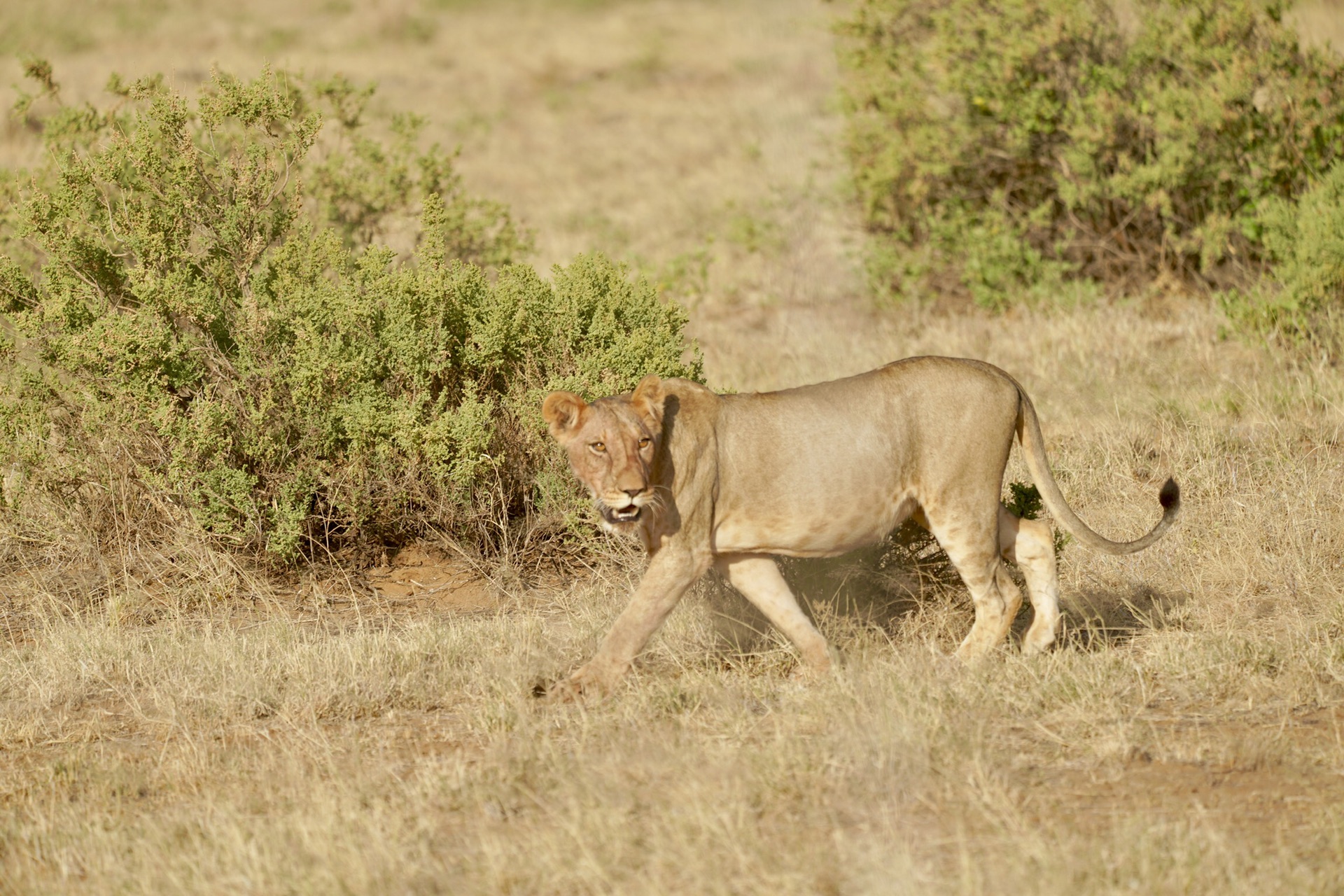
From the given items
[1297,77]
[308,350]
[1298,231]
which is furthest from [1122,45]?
[308,350]

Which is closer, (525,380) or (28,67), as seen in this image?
(525,380)

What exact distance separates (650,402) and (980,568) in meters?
1.51

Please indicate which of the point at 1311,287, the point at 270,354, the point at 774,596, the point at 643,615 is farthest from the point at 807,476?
the point at 1311,287

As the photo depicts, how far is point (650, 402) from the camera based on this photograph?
5.06 metres

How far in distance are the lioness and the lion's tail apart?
2 centimetres

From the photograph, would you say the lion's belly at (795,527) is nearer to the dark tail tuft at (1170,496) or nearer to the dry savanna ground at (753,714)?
the dry savanna ground at (753,714)

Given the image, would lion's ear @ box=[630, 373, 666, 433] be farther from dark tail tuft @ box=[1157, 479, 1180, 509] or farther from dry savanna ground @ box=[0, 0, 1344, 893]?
dark tail tuft @ box=[1157, 479, 1180, 509]

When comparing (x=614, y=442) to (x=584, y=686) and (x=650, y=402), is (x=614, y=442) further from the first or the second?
(x=584, y=686)

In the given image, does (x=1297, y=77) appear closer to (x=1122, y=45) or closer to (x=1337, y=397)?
(x=1122, y=45)

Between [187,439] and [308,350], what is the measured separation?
728 millimetres

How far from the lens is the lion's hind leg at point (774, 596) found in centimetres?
538

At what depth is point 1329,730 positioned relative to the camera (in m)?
4.79

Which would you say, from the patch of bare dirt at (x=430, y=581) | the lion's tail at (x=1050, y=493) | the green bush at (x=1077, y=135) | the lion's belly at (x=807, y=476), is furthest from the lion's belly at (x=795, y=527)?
the green bush at (x=1077, y=135)

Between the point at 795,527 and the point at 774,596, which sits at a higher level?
the point at 795,527
